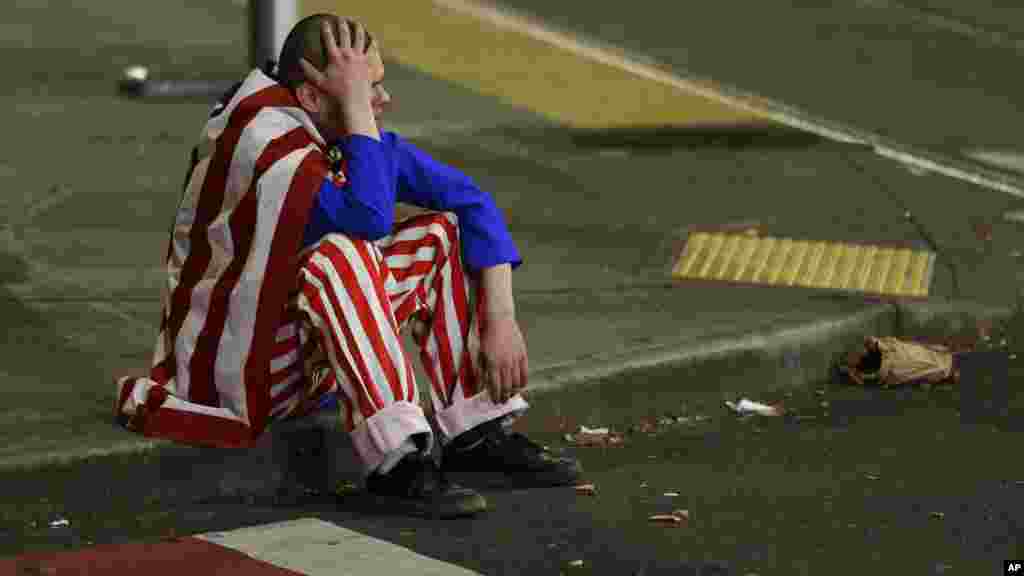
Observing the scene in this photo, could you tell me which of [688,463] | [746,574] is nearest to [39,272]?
[688,463]

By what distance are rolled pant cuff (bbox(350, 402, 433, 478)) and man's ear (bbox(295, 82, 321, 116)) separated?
706 millimetres

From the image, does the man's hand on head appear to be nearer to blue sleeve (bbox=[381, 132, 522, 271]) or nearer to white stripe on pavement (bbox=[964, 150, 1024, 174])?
blue sleeve (bbox=[381, 132, 522, 271])

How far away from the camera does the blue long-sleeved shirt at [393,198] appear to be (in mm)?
4746

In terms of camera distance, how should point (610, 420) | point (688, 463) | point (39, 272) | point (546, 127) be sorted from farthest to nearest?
point (546, 127) → point (39, 272) → point (610, 420) → point (688, 463)

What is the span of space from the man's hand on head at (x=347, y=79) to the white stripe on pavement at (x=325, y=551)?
874 mm

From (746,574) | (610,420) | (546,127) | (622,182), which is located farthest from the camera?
(546,127)

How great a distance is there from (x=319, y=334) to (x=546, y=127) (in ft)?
13.1

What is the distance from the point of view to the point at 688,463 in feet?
17.5

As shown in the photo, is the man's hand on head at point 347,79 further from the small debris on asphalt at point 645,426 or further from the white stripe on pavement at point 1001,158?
the white stripe on pavement at point 1001,158

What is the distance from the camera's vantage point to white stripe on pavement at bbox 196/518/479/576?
14.3ft

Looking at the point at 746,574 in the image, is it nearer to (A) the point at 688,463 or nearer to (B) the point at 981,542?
(B) the point at 981,542

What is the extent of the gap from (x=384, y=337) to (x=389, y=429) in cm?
19

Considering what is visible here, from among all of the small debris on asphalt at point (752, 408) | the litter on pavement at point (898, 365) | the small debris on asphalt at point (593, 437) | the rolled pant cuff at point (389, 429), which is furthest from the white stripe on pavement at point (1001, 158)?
the rolled pant cuff at point (389, 429)

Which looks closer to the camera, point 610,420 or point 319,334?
point 319,334
